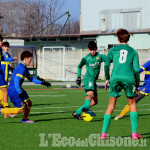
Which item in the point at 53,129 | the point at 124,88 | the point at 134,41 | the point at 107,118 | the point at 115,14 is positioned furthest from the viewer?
the point at 115,14

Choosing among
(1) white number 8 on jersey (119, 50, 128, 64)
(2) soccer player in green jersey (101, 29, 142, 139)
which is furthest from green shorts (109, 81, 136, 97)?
(1) white number 8 on jersey (119, 50, 128, 64)

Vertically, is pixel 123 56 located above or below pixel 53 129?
above

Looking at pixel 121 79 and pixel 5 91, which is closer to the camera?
pixel 121 79

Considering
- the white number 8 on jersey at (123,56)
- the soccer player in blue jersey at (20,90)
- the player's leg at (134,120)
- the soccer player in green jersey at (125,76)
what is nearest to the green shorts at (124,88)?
the soccer player in green jersey at (125,76)

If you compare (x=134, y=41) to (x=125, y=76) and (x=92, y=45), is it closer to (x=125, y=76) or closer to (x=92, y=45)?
(x=92, y=45)

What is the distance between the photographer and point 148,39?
43.2 m

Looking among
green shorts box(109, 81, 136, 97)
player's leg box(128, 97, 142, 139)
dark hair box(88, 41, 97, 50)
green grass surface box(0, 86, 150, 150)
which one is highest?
dark hair box(88, 41, 97, 50)

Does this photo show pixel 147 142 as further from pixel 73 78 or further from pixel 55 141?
pixel 73 78

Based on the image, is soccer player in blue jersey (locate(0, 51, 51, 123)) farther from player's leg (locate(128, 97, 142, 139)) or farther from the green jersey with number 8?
player's leg (locate(128, 97, 142, 139))

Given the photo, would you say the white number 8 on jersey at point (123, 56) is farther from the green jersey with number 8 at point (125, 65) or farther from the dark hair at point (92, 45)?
the dark hair at point (92, 45)

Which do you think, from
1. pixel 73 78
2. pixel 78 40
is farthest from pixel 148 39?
pixel 73 78

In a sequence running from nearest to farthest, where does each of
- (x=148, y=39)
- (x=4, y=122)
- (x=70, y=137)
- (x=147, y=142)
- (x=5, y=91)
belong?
(x=147, y=142) < (x=70, y=137) < (x=4, y=122) < (x=5, y=91) < (x=148, y=39)

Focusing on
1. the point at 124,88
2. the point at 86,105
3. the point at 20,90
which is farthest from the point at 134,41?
the point at 124,88

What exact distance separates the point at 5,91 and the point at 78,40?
3193 centimetres
